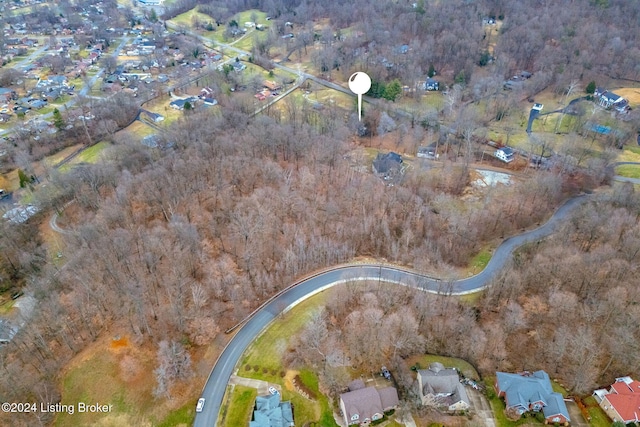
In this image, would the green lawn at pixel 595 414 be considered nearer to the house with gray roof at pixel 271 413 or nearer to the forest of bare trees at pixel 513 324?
the forest of bare trees at pixel 513 324

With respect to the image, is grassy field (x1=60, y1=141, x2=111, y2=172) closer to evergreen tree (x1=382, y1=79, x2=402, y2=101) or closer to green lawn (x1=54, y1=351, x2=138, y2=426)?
green lawn (x1=54, y1=351, x2=138, y2=426)

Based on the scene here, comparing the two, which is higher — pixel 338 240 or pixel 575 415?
pixel 338 240

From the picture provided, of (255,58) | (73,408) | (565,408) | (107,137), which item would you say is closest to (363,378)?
(565,408)

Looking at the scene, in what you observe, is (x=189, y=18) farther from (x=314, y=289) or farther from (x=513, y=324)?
(x=513, y=324)

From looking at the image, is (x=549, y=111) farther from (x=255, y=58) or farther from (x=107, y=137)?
(x=107, y=137)

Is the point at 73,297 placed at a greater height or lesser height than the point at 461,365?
greater

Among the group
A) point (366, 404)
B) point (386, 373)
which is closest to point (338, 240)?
point (386, 373)

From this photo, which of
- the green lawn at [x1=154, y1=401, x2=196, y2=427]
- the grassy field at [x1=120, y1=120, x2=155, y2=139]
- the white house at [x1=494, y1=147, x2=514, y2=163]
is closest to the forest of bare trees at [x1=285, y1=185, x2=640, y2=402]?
the green lawn at [x1=154, y1=401, x2=196, y2=427]

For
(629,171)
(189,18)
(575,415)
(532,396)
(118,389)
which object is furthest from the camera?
(189,18)
